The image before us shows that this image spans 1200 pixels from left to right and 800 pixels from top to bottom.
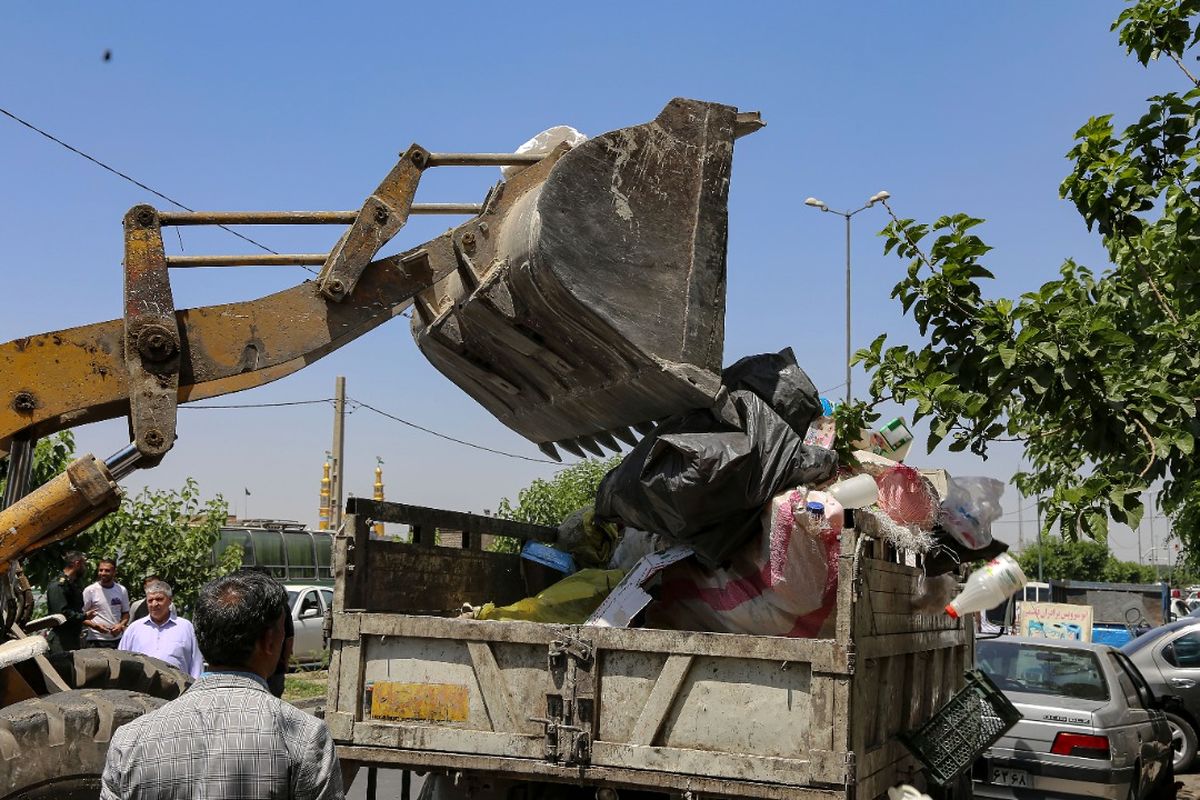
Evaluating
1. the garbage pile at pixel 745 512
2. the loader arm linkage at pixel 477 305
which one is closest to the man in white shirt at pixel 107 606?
the loader arm linkage at pixel 477 305

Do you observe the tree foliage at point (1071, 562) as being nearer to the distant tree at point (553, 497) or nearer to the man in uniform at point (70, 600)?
the distant tree at point (553, 497)

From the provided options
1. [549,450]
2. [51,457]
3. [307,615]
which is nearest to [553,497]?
[307,615]

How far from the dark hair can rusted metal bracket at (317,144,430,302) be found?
247 cm

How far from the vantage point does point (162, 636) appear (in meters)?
Result: 8.79

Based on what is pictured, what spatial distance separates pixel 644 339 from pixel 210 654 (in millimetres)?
2890

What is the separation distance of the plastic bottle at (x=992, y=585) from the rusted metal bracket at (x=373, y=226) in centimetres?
330

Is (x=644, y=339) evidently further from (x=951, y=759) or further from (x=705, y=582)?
(x=951, y=759)

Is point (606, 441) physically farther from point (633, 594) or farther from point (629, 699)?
point (629, 699)

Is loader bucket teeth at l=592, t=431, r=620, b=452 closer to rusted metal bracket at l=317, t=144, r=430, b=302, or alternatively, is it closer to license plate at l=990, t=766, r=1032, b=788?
rusted metal bracket at l=317, t=144, r=430, b=302

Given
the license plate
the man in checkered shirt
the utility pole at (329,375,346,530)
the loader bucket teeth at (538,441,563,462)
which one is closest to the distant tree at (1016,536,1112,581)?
the utility pole at (329,375,346,530)

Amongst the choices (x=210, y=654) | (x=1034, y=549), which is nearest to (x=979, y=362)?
(x=210, y=654)

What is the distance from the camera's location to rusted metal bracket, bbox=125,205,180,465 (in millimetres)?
4582

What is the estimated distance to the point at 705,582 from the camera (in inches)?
208

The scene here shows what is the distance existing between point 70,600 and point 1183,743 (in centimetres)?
1143
